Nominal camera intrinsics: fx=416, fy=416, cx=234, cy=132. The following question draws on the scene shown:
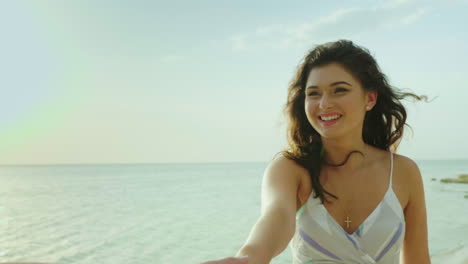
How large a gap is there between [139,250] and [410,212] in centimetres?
1079

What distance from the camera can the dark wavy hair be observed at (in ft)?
8.95

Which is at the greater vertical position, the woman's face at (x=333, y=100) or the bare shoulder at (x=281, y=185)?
the woman's face at (x=333, y=100)

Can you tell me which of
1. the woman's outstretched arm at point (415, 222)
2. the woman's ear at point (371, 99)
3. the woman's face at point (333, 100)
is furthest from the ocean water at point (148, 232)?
the woman's face at point (333, 100)

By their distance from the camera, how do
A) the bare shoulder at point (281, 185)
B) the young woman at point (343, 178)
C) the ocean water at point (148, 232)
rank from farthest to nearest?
the ocean water at point (148, 232), the young woman at point (343, 178), the bare shoulder at point (281, 185)

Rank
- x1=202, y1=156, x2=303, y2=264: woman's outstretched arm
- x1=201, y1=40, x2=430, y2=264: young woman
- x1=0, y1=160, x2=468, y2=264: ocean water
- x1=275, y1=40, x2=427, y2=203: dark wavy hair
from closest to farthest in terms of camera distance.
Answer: x1=202, y1=156, x2=303, y2=264: woman's outstretched arm
x1=201, y1=40, x2=430, y2=264: young woman
x1=275, y1=40, x2=427, y2=203: dark wavy hair
x1=0, y1=160, x2=468, y2=264: ocean water

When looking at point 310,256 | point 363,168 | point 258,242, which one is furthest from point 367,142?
point 258,242

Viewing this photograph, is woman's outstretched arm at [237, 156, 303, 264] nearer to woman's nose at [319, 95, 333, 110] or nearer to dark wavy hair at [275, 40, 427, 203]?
dark wavy hair at [275, 40, 427, 203]

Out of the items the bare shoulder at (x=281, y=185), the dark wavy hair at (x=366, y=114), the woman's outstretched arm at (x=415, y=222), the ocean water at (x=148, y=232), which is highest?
the dark wavy hair at (x=366, y=114)

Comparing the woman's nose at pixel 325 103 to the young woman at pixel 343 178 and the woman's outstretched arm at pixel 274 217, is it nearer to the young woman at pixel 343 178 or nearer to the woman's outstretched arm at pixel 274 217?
the young woman at pixel 343 178

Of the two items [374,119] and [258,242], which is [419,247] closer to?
[374,119]

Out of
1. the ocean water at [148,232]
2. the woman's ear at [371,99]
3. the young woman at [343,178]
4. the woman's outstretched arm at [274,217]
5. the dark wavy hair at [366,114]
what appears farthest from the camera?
the ocean water at [148,232]

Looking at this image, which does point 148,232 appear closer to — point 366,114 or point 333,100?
point 366,114

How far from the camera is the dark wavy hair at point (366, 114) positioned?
8.95 ft

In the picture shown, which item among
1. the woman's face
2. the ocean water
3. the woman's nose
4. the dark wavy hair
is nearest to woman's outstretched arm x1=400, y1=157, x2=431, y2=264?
the dark wavy hair
